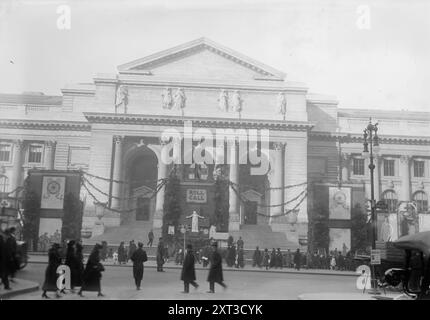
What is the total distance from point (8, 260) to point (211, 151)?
7.84 meters

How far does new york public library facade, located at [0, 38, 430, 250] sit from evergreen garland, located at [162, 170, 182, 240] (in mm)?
374

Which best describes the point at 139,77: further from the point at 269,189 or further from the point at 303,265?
the point at 303,265

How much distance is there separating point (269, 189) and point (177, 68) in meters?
10.0

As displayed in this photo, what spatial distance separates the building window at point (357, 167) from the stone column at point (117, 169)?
10.2m

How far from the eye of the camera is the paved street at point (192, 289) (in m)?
9.29

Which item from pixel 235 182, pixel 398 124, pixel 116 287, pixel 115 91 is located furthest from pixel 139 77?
pixel 116 287

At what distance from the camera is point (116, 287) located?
33.0 feet

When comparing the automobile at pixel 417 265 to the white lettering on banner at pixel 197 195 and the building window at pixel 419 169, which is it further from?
the white lettering on banner at pixel 197 195

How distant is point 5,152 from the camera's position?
554 inches

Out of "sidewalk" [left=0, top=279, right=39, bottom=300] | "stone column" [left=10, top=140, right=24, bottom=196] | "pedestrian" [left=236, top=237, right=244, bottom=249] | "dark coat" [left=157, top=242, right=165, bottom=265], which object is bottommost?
"sidewalk" [left=0, top=279, right=39, bottom=300]

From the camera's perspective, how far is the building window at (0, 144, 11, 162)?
1349 centimetres

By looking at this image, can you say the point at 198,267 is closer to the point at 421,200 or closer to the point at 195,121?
the point at 421,200

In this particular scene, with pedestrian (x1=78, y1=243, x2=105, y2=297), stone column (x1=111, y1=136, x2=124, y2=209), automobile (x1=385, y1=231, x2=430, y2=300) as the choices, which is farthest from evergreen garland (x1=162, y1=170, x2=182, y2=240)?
automobile (x1=385, y1=231, x2=430, y2=300)

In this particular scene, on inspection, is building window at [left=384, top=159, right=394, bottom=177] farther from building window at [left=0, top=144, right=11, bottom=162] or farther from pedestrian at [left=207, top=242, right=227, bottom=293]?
building window at [left=0, top=144, right=11, bottom=162]
